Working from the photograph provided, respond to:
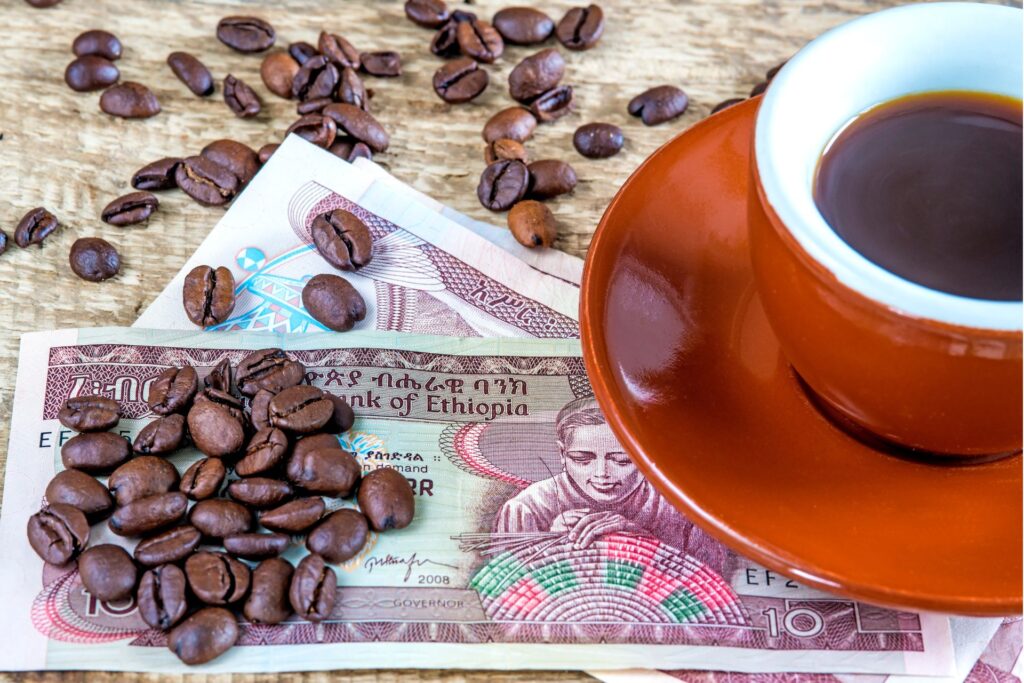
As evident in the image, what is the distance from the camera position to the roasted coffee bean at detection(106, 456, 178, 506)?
1058 mm

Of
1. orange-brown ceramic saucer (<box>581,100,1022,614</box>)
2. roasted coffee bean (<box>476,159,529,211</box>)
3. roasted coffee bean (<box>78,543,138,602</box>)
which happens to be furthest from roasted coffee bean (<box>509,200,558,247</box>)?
roasted coffee bean (<box>78,543,138,602</box>)

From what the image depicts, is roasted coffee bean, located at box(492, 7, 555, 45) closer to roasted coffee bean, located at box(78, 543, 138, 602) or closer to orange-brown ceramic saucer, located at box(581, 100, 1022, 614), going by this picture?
orange-brown ceramic saucer, located at box(581, 100, 1022, 614)

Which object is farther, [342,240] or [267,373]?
[342,240]

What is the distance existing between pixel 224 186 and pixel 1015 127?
878 mm

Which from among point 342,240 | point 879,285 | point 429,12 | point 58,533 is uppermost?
point 879,285

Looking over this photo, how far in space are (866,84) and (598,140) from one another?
20.7 inches

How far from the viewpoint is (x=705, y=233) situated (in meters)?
1.05

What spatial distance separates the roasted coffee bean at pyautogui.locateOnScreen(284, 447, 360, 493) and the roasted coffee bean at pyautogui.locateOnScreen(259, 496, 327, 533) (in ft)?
0.09

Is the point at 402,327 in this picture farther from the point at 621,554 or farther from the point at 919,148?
the point at 919,148

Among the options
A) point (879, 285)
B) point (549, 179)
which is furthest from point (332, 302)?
point (879, 285)

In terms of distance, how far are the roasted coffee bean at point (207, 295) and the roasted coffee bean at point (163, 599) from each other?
0.33 m

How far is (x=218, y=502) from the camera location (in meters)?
1.04

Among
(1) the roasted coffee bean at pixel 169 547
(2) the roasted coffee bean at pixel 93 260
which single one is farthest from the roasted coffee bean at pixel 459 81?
(1) the roasted coffee bean at pixel 169 547

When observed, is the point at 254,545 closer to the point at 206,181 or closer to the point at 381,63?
the point at 206,181
